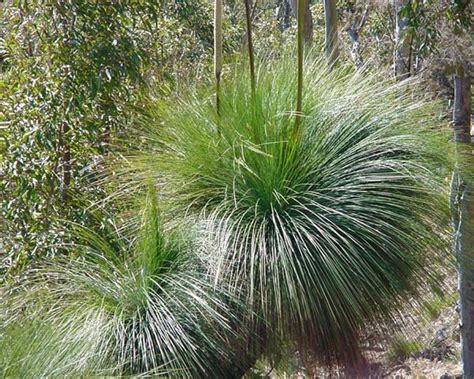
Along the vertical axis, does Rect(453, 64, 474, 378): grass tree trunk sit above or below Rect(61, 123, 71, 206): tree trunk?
below

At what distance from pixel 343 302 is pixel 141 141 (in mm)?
1319

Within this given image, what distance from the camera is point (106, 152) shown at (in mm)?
4750

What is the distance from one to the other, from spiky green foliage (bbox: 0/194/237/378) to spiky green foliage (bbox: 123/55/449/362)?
158 millimetres

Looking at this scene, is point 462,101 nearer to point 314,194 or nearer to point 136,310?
point 314,194

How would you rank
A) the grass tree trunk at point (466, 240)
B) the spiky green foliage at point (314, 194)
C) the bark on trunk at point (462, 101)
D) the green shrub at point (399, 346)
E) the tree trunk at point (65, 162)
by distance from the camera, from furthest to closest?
the bark on trunk at point (462, 101)
the tree trunk at point (65, 162)
the grass tree trunk at point (466, 240)
the green shrub at point (399, 346)
the spiky green foliage at point (314, 194)

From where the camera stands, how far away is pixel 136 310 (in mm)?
3223

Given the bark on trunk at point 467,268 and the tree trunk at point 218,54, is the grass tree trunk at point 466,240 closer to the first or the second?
the bark on trunk at point 467,268

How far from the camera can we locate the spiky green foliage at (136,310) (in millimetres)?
3023

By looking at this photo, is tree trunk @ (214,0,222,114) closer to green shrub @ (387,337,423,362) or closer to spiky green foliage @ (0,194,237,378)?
spiky green foliage @ (0,194,237,378)

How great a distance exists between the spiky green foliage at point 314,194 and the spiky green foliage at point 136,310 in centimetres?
16

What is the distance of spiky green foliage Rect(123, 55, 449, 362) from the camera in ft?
10.6

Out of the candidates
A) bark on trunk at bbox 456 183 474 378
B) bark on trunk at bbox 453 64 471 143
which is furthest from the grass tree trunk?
bark on trunk at bbox 453 64 471 143

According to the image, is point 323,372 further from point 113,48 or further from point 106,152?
point 113,48

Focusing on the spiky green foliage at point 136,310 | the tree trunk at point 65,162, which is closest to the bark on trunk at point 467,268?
the spiky green foliage at point 136,310
